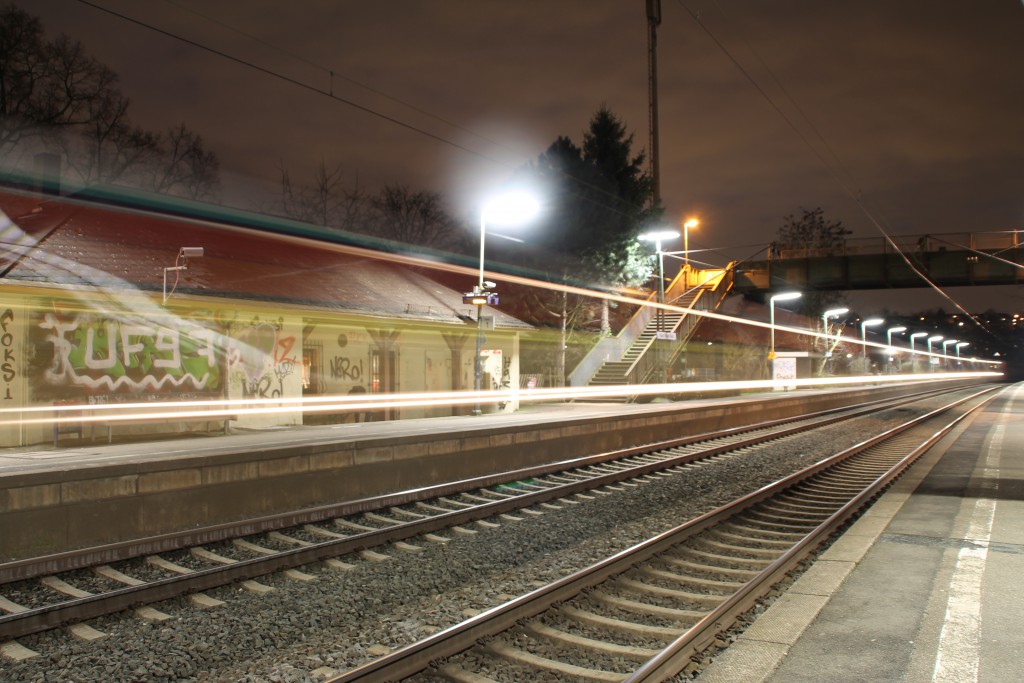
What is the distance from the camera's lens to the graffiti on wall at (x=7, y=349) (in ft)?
50.6

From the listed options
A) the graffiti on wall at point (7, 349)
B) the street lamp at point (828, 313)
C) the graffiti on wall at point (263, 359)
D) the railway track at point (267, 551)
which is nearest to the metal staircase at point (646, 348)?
the street lamp at point (828, 313)

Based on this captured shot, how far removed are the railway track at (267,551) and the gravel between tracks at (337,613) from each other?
0.55ft

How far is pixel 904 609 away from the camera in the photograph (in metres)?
5.97

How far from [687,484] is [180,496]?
8.30 meters

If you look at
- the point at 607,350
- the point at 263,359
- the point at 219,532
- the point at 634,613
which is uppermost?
the point at 607,350

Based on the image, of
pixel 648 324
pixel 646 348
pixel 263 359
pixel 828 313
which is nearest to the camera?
pixel 263 359

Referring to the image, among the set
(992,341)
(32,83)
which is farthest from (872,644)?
(992,341)

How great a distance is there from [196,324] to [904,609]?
55.9 feet

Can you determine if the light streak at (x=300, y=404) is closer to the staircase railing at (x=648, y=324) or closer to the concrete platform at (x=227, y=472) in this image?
the concrete platform at (x=227, y=472)

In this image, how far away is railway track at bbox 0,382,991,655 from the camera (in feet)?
21.8

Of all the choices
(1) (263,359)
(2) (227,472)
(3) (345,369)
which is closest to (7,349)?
(1) (263,359)

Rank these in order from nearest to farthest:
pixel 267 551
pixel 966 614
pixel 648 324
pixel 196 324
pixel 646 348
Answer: pixel 966 614 < pixel 267 551 < pixel 196 324 < pixel 646 348 < pixel 648 324

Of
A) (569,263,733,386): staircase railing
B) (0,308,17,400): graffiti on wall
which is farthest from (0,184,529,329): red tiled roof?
(569,263,733,386): staircase railing

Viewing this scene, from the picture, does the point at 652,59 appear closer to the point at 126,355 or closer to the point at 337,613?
the point at 126,355
